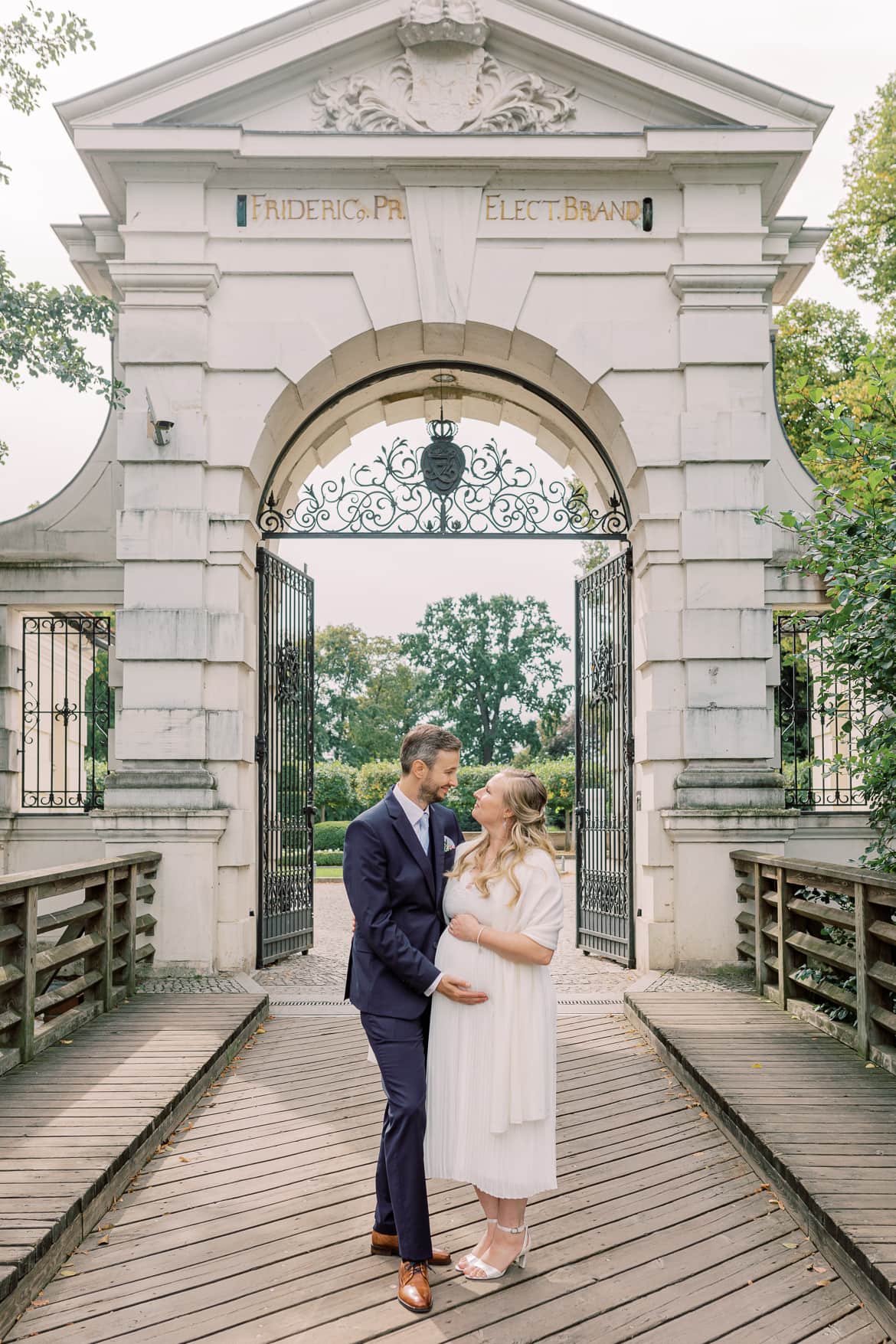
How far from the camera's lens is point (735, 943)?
8922 millimetres

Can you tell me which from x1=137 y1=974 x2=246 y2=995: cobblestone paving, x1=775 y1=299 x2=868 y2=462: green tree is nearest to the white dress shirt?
x1=137 y1=974 x2=246 y2=995: cobblestone paving

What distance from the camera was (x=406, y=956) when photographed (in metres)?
3.78

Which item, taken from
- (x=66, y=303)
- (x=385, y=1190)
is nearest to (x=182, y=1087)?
(x=385, y=1190)

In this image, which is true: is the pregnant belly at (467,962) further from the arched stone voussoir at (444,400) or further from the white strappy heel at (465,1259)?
the arched stone voussoir at (444,400)

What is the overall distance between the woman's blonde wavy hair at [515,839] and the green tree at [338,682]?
50004mm

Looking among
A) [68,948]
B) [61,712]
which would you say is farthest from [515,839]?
[61,712]

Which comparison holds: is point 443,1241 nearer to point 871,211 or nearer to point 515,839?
point 515,839

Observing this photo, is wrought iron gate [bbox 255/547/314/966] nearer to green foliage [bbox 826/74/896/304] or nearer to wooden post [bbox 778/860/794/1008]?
wooden post [bbox 778/860/794/1008]

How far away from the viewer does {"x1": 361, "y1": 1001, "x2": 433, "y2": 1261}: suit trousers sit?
377 centimetres

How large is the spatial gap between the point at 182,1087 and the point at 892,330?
627 inches

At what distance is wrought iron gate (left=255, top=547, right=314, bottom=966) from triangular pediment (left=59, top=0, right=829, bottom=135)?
3.57m

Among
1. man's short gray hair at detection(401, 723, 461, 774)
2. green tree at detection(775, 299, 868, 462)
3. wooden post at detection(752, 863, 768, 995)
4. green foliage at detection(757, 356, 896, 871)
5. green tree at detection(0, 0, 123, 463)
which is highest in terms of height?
green tree at detection(775, 299, 868, 462)

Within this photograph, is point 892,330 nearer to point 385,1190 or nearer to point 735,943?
point 735,943

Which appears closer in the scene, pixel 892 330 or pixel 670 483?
pixel 670 483
